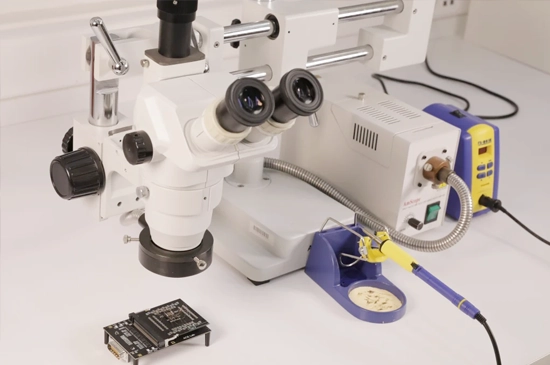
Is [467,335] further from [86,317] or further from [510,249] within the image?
[86,317]

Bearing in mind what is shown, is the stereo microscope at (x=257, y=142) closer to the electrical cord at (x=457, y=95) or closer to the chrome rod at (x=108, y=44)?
the chrome rod at (x=108, y=44)

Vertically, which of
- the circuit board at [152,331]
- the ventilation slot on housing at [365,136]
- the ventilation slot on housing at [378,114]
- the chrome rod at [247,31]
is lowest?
the circuit board at [152,331]

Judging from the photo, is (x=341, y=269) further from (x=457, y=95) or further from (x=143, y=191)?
(x=457, y=95)

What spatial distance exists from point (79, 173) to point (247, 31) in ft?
1.24

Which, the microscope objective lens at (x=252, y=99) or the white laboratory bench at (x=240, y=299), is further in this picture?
the white laboratory bench at (x=240, y=299)

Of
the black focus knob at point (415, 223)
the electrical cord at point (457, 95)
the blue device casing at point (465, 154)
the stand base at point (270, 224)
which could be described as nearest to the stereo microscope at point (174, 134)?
the stand base at point (270, 224)

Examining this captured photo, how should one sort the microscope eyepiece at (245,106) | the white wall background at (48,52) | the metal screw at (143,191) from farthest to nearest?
the white wall background at (48,52), the metal screw at (143,191), the microscope eyepiece at (245,106)

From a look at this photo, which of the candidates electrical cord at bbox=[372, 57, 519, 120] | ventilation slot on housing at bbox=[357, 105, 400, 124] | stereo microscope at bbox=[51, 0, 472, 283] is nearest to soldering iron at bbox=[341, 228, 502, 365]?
stereo microscope at bbox=[51, 0, 472, 283]

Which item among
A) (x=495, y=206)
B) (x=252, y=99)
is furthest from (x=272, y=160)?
(x=252, y=99)

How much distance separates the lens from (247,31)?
1.39 m

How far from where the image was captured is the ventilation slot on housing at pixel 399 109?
1.69 metres

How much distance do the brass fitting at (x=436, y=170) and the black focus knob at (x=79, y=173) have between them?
0.67 metres

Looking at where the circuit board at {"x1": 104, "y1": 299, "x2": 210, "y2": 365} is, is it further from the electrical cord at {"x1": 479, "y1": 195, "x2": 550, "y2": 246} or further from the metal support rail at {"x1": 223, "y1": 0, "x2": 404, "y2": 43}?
the electrical cord at {"x1": 479, "y1": 195, "x2": 550, "y2": 246}

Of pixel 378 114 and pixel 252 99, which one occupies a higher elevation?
pixel 252 99
